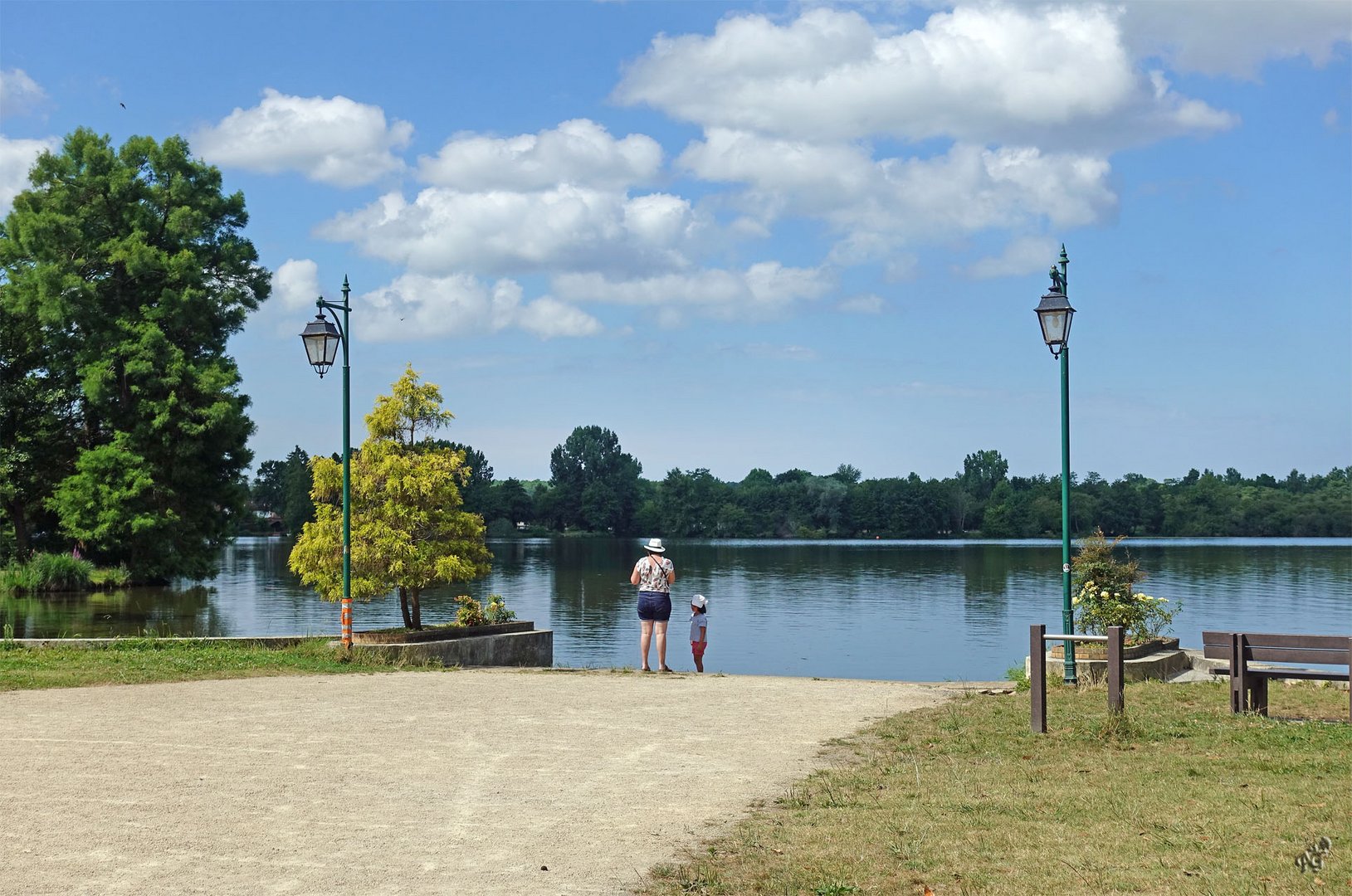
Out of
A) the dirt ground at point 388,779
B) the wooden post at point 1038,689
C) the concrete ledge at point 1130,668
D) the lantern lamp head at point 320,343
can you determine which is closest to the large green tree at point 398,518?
the lantern lamp head at point 320,343

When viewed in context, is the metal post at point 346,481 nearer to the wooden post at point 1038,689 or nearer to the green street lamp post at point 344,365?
the green street lamp post at point 344,365

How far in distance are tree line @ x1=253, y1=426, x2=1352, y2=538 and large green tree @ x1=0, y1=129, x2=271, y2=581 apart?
7117 cm

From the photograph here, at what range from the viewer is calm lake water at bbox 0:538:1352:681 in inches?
1161

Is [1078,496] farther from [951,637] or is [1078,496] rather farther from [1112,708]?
[1112,708]

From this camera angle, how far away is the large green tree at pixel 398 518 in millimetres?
20469

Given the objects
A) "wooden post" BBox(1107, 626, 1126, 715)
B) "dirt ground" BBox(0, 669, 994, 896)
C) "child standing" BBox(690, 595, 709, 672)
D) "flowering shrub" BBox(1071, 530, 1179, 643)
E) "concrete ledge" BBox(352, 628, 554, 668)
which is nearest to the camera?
"dirt ground" BBox(0, 669, 994, 896)

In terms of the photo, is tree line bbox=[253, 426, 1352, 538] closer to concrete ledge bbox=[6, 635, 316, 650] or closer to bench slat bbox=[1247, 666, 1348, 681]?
concrete ledge bbox=[6, 635, 316, 650]

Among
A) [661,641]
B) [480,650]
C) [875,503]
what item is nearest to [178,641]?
[480,650]

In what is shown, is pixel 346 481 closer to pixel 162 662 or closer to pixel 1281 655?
pixel 162 662

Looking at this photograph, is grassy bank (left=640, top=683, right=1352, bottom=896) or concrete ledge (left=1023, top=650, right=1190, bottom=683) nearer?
grassy bank (left=640, top=683, right=1352, bottom=896)

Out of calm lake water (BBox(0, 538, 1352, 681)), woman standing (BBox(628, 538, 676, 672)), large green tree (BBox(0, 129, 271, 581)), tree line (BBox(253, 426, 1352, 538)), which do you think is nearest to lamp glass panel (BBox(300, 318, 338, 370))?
woman standing (BBox(628, 538, 676, 672))

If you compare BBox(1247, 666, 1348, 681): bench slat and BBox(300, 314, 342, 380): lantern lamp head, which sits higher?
BBox(300, 314, 342, 380): lantern lamp head

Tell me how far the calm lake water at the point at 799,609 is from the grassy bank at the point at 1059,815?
50.3 ft

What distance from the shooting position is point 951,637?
1356 inches
